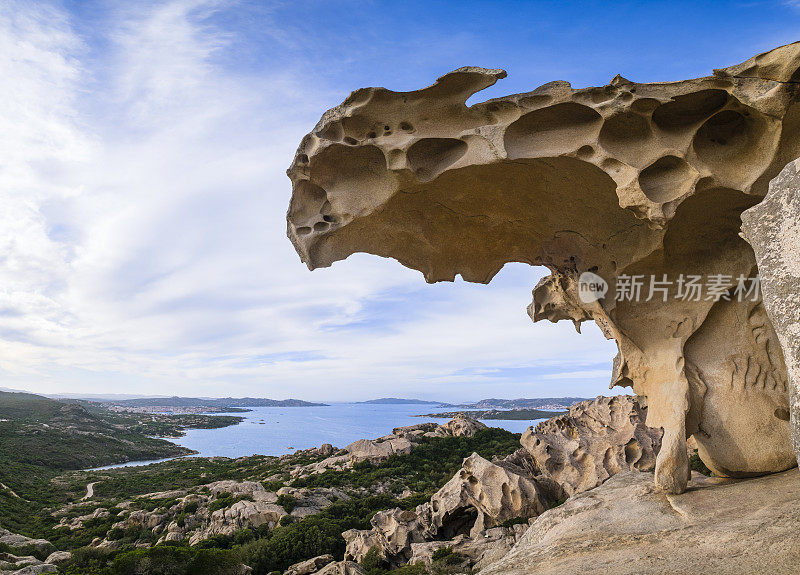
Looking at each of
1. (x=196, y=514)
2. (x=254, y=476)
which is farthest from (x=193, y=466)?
(x=196, y=514)

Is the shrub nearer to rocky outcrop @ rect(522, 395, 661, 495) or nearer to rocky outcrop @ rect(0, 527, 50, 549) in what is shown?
rocky outcrop @ rect(0, 527, 50, 549)

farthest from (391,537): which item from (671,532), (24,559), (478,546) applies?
(24,559)

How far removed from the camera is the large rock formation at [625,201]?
606 centimetres

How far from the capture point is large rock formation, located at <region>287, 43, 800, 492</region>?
19.9ft

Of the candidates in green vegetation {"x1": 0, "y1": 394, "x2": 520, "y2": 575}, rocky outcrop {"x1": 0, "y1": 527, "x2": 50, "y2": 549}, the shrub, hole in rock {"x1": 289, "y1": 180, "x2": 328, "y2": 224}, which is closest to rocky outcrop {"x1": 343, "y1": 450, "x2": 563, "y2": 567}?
green vegetation {"x1": 0, "y1": 394, "x2": 520, "y2": 575}

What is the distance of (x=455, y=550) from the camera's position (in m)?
10.1

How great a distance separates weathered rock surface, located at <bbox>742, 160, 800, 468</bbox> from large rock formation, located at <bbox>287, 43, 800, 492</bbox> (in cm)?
255

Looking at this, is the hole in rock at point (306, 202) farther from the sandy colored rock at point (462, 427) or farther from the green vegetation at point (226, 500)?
the sandy colored rock at point (462, 427)

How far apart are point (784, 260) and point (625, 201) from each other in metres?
2.95

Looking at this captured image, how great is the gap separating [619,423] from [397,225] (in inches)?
415

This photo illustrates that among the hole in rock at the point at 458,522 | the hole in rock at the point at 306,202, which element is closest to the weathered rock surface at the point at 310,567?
the hole in rock at the point at 458,522

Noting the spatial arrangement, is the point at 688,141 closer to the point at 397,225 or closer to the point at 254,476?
the point at 397,225

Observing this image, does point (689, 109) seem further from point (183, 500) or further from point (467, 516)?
point (183, 500)

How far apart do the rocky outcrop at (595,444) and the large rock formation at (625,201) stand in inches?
251
